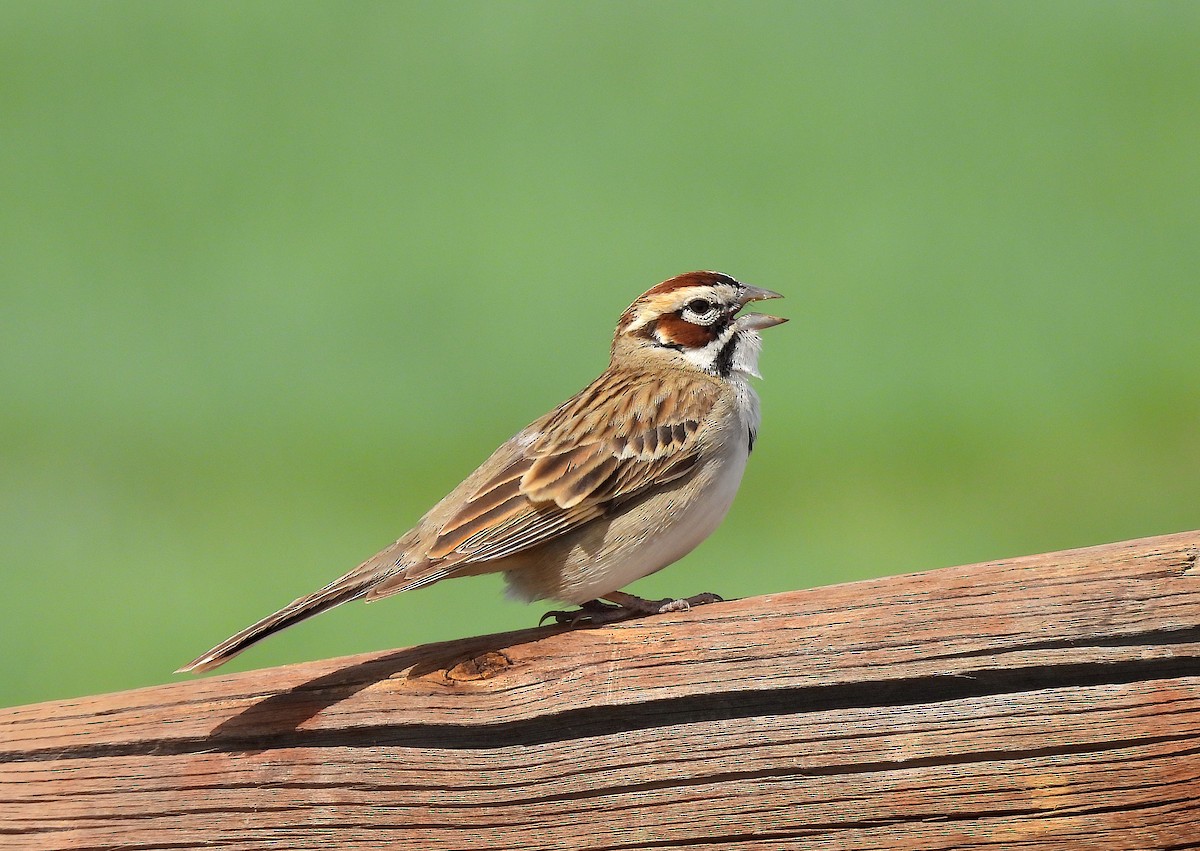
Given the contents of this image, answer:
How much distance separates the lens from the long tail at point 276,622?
280cm

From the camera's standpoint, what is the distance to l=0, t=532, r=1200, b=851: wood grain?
2.03 meters

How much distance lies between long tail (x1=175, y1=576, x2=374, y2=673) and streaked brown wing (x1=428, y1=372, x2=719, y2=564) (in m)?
0.25

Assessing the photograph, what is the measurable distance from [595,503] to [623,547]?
0.48 feet

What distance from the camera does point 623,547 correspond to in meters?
3.42

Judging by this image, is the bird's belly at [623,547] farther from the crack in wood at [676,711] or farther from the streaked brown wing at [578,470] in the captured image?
the crack in wood at [676,711]

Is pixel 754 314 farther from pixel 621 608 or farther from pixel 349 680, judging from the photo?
pixel 349 680

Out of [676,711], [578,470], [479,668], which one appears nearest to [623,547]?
[578,470]

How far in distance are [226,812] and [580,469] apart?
1.35 meters

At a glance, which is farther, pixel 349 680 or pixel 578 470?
pixel 578 470

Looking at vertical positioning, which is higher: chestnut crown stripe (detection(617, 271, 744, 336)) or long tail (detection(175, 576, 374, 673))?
chestnut crown stripe (detection(617, 271, 744, 336))

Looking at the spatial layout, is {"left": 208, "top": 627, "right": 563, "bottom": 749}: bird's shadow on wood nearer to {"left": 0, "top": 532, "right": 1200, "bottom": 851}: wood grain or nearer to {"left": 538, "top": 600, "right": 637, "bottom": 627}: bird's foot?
{"left": 0, "top": 532, "right": 1200, "bottom": 851}: wood grain

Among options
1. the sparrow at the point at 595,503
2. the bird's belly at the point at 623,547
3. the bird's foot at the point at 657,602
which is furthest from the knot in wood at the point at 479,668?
the bird's belly at the point at 623,547

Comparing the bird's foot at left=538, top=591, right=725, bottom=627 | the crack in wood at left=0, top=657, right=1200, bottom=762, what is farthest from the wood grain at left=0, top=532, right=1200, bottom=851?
the bird's foot at left=538, top=591, right=725, bottom=627

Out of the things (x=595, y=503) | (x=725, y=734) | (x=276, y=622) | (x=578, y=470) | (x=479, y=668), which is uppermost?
(x=578, y=470)
